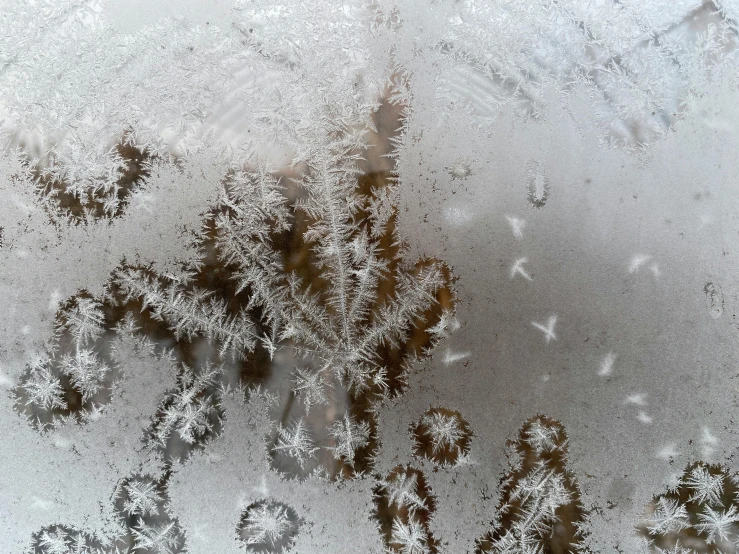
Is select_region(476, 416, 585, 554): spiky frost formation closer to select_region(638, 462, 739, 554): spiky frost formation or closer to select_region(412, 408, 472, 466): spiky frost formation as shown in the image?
select_region(412, 408, 472, 466): spiky frost formation

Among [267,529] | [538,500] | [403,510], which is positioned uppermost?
[538,500]

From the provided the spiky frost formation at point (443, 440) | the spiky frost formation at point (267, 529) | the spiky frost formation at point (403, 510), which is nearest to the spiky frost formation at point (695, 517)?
the spiky frost formation at point (443, 440)

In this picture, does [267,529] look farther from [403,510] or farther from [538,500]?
[538,500]

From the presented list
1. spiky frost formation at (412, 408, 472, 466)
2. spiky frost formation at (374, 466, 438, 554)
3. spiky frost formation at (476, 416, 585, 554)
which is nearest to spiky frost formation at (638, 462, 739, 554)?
spiky frost formation at (476, 416, 585, 554)

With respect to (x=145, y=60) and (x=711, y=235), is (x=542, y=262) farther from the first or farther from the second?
(x=145, y=60)

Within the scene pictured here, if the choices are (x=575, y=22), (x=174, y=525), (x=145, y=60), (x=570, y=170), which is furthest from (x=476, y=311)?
(x=145, y=60)

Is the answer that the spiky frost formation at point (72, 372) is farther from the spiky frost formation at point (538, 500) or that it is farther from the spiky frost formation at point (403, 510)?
the spiky frost formation at point (538, 500)

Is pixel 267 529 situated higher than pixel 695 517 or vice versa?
pixel 695 517

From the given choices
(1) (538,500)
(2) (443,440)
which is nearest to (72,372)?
(2) (443,440)
